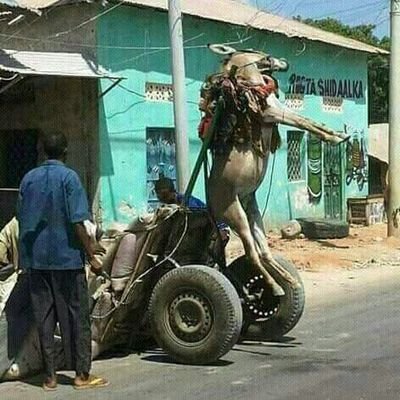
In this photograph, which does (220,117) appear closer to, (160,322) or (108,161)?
(160,322)

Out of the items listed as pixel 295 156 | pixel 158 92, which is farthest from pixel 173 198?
pixel 295 156

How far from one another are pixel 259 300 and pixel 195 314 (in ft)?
3.42

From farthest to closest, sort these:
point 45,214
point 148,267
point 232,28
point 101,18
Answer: point 232,28
point 101,18
point 148,267
point 45,214

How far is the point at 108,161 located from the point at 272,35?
234 inches

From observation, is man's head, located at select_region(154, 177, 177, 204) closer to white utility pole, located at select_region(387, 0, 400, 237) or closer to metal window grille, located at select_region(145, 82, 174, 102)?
metal window grille, located at select_region(145, 82, 174, 102)

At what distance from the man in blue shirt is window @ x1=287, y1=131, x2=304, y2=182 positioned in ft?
52.2

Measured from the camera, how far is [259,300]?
887cm

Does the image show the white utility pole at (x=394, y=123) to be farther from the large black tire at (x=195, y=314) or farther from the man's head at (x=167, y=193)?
the large black tire at (x=195, y=314)

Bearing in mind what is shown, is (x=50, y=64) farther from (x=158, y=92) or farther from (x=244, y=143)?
(x=244, y=143)

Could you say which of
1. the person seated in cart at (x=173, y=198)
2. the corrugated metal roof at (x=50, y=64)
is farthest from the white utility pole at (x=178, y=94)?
A: the person seated in cart at (x=173, y=198)

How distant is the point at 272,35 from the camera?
2134 cm

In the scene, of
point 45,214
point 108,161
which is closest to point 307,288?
point 108,161

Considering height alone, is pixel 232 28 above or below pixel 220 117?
above

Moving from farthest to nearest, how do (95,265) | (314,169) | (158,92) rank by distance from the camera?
(314,169) < (158,92) < (95,265)
